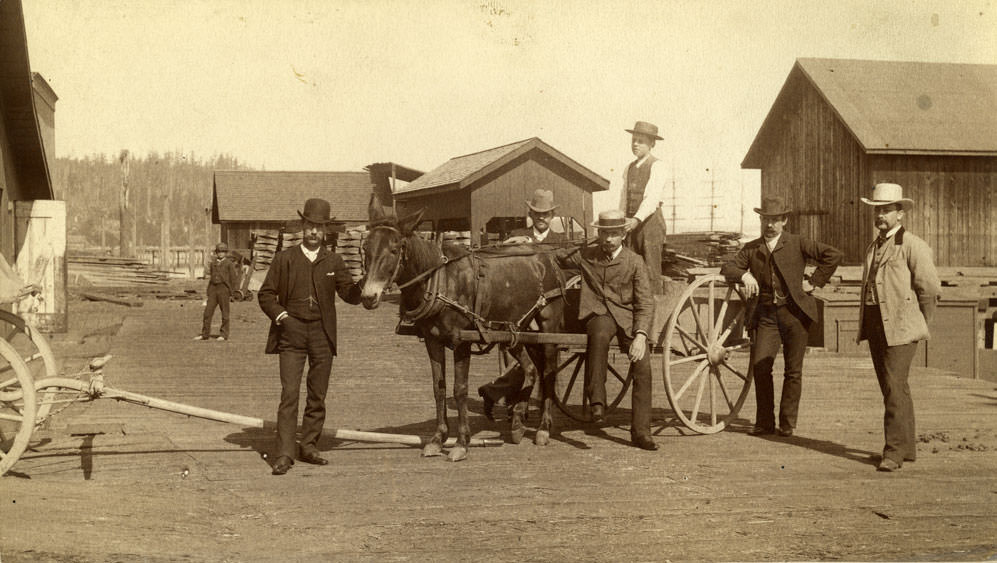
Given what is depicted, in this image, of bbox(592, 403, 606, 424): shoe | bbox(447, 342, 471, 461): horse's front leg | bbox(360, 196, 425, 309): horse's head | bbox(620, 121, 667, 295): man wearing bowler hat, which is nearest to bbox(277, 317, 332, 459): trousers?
bbox(360, 196, 425, 309): horse's head

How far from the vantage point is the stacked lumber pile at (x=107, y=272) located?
35.1 meters

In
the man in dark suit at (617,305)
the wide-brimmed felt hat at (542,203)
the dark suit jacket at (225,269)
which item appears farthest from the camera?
the dark suit jacket at (225,269)

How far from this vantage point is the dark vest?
8.12 m

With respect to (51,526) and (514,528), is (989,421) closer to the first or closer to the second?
(514,528)

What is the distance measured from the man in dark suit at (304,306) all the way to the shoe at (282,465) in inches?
6.5

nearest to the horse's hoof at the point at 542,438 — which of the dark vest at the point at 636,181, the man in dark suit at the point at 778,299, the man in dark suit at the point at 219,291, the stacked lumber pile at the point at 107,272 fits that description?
the man in dark suit at the point at 778,299

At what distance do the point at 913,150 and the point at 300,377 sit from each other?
752 inches

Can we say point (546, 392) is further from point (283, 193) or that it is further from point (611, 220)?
point (283, 193)

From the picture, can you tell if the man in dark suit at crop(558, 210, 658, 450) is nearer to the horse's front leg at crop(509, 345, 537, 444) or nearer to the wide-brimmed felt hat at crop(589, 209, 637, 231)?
the wide-brimmed felt hat at crop(589, 209, 637, 231)

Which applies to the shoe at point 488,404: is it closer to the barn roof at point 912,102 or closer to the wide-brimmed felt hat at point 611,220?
the wide-brimmed felt hat at point 611,220

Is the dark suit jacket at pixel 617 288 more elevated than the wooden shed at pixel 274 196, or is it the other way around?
the wooden shed at pixel 274 196

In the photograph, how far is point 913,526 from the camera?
5.25m

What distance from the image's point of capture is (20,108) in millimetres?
12500

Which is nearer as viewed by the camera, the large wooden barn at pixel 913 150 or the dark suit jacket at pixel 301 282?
the dark suit jacket at pixel 301 282
